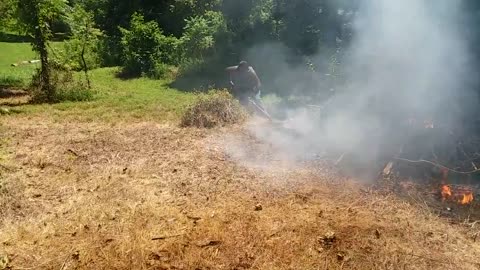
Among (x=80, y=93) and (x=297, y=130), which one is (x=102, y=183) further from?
A: (x=80, y=93)

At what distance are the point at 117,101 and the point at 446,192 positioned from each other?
8.50 meters

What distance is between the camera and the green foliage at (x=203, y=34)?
Answer: 13.8 metres

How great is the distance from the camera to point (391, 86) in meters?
9.11

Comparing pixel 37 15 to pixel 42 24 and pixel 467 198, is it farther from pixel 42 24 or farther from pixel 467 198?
pixel 467 198

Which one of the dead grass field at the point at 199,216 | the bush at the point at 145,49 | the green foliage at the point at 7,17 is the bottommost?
the dead grass field at the point at 199,216

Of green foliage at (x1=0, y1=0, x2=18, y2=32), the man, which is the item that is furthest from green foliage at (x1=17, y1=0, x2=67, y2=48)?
the man

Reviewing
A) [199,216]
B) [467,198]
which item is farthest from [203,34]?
[467,198]

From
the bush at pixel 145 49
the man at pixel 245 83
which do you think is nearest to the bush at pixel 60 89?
the bush at pixel 145 49

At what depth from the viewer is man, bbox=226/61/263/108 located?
10281mm

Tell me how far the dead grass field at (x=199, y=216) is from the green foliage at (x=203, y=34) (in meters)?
6.95

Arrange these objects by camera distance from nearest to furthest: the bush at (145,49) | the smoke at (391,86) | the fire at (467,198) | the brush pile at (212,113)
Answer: the fire at (467,198), the smoke at (391,86), the brush pile at (212,113), the bush at (145,49)

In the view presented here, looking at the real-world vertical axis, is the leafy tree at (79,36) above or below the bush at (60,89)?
above

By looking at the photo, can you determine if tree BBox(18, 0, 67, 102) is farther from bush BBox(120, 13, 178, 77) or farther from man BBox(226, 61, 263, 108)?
man BBox(226, 61, 263, 108)

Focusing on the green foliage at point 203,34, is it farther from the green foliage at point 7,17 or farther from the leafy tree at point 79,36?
the green foliage at point 7,17
